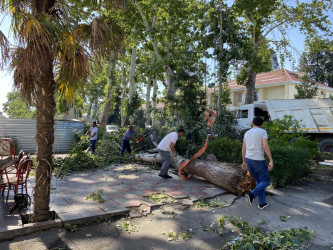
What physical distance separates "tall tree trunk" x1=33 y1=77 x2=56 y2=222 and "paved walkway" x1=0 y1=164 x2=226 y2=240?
339 mm

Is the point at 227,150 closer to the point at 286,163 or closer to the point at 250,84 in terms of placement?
the point at 286,163

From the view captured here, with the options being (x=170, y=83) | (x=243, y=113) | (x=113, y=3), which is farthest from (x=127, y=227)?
(x=243, y=113)

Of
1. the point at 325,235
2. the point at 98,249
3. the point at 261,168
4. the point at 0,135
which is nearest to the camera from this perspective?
the point at 98,249

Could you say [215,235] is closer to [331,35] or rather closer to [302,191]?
[302,191]

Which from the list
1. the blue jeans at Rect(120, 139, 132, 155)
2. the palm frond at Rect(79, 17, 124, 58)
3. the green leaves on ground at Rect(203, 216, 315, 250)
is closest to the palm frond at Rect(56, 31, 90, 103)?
the palm frond at Rect(79, 17, 124, 58)

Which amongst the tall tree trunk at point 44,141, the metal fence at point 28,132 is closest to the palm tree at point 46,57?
A: the tall tree trunk at point 44,141

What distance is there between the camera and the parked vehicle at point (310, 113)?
13.0m

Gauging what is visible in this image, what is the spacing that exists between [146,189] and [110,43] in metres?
3.58

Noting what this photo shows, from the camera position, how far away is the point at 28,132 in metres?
15.1

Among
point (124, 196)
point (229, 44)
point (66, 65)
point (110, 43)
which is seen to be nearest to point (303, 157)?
point (124, 196)

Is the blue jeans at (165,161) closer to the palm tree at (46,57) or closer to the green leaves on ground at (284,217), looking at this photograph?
the green leaves on ground at (284,217)

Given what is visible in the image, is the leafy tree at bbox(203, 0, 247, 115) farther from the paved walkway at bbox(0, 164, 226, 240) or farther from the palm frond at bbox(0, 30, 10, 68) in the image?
the palm frond at bbox(0, 30, 10, 68)

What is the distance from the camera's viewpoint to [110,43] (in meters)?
4.56

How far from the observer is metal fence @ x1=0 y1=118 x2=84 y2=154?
1473cm
